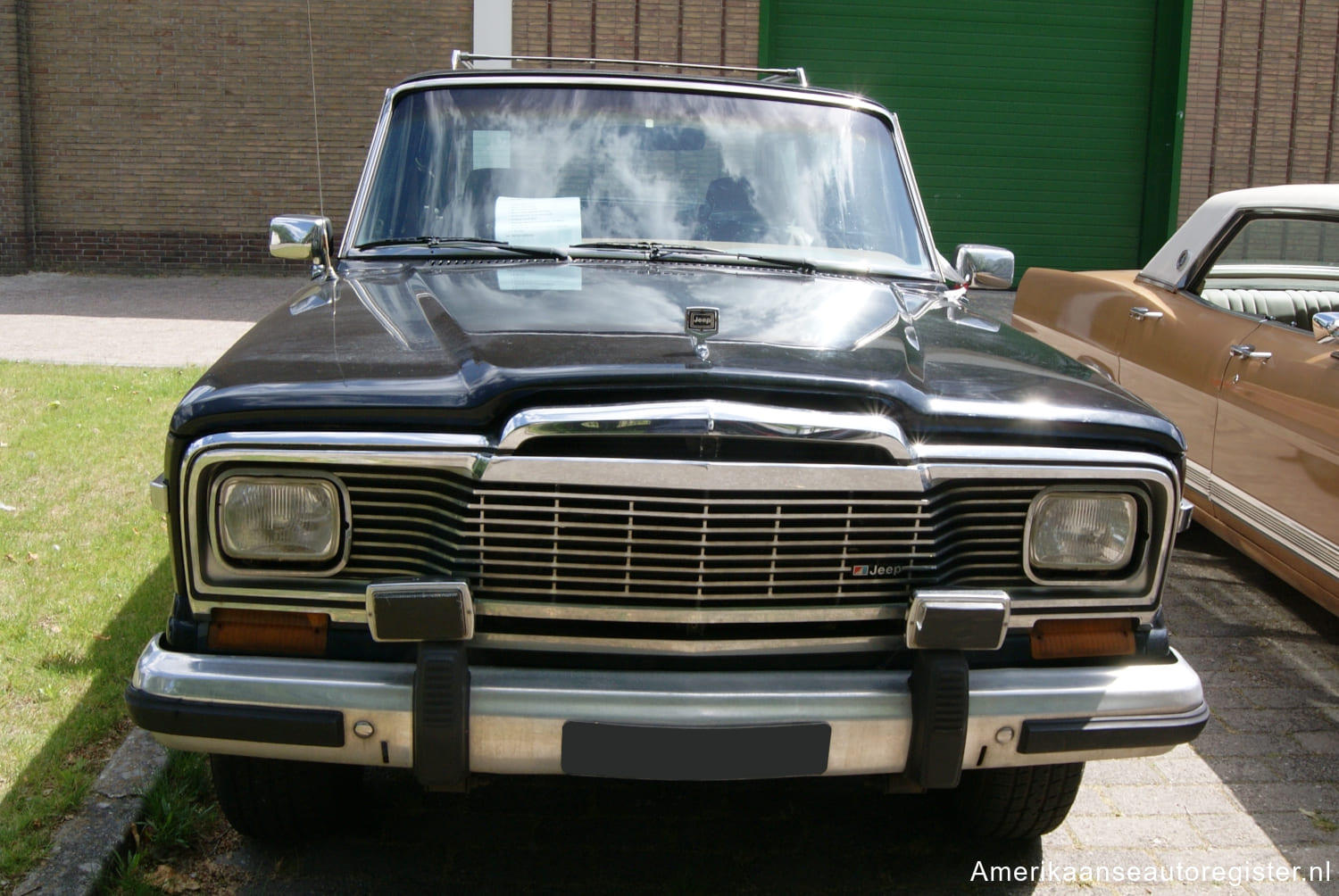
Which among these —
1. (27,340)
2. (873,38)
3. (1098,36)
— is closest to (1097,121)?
(1098,36)

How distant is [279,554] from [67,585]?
8.14ft

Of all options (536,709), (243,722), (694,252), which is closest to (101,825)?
(243,722)

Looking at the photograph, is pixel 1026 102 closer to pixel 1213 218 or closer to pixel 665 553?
pixel 1213 218

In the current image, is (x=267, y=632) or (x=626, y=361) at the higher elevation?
(x=626, y=361)

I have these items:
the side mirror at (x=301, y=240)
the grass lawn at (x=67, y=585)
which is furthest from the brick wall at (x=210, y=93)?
the side mirror at (x=301, y=240)

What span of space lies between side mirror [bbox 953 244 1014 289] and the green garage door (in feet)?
34.8

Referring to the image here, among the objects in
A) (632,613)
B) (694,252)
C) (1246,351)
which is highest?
(694,252)

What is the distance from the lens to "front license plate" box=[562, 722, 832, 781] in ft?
7.51

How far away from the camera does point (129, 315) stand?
38.0 ft

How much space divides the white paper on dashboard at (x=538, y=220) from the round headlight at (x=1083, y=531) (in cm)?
161

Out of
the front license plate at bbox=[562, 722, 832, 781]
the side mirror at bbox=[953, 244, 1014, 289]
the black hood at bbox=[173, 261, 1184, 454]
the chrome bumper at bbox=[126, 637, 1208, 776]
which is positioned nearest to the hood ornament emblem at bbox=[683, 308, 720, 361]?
the black hood at bbox=[173, 261, 1184, 454]

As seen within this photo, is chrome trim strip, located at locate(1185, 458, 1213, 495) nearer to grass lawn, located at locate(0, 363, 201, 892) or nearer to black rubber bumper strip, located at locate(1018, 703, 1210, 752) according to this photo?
black rubber bumper strip, located at locate(1018, 703, 1210, 752)

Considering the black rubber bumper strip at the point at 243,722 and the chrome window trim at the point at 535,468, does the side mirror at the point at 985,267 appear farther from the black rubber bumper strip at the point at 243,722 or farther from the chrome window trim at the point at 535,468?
the black rubber bumper strip at the point at 243,722

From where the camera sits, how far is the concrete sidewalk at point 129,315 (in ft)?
30.8
